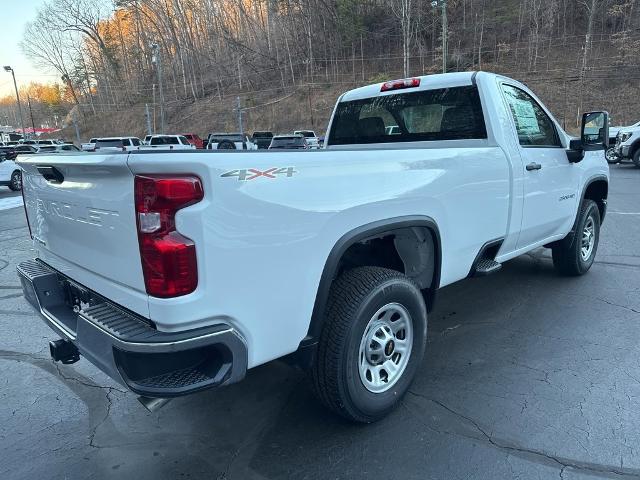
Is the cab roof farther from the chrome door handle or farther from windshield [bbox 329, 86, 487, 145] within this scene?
the chrome door handle

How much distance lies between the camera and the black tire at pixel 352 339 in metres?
2.49

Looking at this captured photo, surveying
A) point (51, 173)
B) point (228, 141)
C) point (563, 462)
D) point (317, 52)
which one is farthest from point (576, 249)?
point (317, 52)

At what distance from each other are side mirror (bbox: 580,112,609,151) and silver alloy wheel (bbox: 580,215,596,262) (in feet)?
3.70

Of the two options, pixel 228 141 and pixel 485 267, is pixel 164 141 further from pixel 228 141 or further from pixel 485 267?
pixel 485 267

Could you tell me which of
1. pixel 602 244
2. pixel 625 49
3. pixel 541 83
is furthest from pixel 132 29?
pixel 602 244

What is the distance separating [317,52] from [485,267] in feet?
176

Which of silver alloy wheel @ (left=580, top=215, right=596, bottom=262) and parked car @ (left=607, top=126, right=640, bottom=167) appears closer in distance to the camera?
silver alloy wheel @ (left=580, top=215, right=596, bottom=262)

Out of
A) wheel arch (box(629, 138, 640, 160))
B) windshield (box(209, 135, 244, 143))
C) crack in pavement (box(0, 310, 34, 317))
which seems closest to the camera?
crack in pavement (box(0, 310, 34, 317))

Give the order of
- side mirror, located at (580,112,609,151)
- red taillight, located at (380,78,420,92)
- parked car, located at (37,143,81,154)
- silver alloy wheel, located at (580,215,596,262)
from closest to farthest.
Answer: parked car, located at (37,143,81,154), red taillight, located at (380,78,420,92), side mirror, located at (580,112,609,151), silver alloy wheel, located at (580,215,596,262)

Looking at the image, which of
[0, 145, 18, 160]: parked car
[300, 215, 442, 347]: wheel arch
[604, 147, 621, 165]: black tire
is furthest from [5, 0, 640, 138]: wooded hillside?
[300, 215, 442, 347]: wheel arch

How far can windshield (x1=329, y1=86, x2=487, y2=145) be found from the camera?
385 centimetres

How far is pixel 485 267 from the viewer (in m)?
3.64

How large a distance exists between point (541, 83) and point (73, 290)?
40.0 metres

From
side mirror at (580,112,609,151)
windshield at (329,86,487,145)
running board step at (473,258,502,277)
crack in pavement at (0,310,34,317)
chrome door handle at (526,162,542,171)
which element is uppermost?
windshield at (329,86,487,145)
